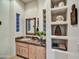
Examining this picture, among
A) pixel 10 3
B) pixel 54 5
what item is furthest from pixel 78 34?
pixel 10 3

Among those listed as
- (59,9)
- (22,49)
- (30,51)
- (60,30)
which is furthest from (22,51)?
(59,9)

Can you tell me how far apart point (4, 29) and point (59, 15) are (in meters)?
2.38

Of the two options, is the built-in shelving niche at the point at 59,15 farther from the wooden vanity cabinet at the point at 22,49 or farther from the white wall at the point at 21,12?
the white wall at the point at 21,12

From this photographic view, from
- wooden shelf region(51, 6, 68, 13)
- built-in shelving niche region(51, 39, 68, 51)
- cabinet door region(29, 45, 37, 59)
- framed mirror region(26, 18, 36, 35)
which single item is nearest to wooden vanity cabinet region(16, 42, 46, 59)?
cabinet door region(29, 45, 37, 59)

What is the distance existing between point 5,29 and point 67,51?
2.73 meters

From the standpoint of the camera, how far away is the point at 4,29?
13.8 ft

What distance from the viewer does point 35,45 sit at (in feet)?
12.1

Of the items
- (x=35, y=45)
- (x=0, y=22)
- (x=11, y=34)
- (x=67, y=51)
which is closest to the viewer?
(x=67, y=51)

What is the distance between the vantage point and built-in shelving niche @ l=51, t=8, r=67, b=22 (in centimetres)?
285

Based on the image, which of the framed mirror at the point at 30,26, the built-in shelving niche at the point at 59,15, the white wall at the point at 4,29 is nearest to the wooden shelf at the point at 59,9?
the built-in shelving niche at the point at 59,15

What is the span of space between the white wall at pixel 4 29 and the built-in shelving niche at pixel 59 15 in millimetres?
2116

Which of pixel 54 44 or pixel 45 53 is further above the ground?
pixel 54 44

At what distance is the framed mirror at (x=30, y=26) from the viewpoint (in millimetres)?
4930

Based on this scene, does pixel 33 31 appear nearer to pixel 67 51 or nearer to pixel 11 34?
pixel 11 34
